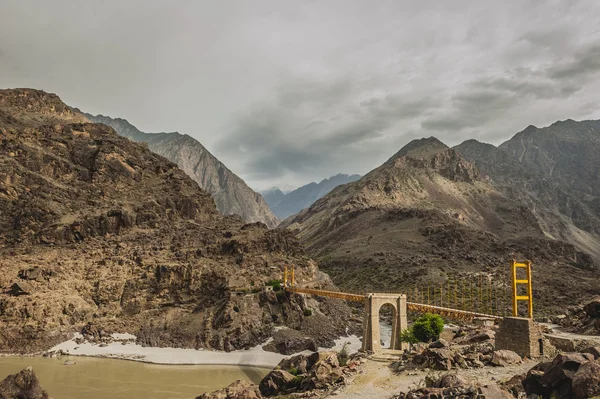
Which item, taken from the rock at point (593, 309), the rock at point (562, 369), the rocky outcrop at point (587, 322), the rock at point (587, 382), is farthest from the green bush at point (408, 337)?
the rock at point (587, 382)

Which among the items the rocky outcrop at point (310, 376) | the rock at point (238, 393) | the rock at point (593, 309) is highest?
the rock at point (593, 309)

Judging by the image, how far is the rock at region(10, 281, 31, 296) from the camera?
6284 centimetres

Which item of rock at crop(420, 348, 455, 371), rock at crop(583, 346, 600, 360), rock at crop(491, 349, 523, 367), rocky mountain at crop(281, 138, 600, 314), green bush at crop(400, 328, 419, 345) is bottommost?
green bush at crop(400, 328, 419, 345)

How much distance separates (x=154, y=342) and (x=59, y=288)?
18.6m

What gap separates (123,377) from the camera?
47.5 m

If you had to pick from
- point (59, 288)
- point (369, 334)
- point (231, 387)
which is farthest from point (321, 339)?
point (59, 288)

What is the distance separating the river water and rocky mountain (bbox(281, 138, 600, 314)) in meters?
56.1

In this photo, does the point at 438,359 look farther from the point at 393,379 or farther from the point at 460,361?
the point at 393,379

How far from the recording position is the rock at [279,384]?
3103 centimetres

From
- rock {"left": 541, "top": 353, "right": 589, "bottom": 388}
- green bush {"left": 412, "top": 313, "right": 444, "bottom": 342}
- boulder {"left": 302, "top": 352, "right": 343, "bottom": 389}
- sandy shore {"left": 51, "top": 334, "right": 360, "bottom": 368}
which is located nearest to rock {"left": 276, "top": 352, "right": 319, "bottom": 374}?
boulder {"left": 302, "top": 352, "right": 343, "bottom": 389}

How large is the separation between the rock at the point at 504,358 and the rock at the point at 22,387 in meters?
32.0

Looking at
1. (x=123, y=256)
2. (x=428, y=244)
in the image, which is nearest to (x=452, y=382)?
(x=123, y=256)

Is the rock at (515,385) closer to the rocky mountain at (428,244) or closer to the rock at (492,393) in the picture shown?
the rock at (492,393)

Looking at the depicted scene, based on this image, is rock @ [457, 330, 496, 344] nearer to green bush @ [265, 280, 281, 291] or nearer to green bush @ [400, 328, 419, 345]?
green bush @ [400, 328, 419, 345]
